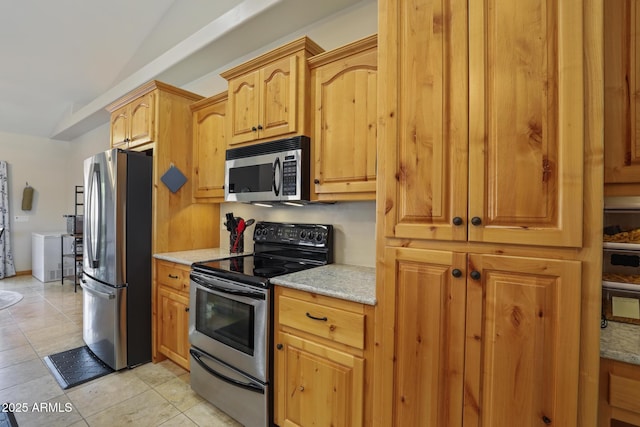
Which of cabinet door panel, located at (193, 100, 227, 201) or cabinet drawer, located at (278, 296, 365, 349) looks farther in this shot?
cabinet door panel, located at (193, 100, 227, 201)

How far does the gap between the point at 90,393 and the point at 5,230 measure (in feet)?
16.9

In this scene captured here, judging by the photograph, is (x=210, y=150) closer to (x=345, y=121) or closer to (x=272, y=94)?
(x=272, y=94)

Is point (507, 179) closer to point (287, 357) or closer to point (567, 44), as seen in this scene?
point (567, 44)

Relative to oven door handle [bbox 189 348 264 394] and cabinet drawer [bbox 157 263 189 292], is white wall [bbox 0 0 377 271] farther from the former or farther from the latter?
oven door handle [bbox 189 348 264 394]

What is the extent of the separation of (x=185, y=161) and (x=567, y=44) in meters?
2.74

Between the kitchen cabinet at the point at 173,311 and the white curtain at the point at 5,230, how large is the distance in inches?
196

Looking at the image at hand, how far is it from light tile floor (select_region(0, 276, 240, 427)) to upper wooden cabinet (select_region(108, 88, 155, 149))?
199 centimetres

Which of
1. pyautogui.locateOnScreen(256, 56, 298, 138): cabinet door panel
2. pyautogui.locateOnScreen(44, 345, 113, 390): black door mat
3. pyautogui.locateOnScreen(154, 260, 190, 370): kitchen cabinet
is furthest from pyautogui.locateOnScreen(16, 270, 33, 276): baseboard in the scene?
pyautogui.locateOnScreen(256, 56, 298, 138): cabinet door panel

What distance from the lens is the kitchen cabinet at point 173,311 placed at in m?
2.25

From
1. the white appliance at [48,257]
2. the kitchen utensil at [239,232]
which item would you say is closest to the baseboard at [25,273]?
the white appliance at [48,257]

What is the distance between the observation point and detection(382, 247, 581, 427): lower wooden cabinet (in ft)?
3.06

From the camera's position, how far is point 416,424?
46.2 inches

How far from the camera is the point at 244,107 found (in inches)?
85.0

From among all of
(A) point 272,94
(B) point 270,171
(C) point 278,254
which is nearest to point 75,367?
(C) point 278,254
